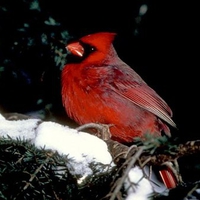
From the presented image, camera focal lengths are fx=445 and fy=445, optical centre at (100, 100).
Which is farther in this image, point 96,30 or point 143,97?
point 96,30

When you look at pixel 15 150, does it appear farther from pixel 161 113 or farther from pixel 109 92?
pixel 161 113

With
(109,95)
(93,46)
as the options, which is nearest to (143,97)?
(109,95)

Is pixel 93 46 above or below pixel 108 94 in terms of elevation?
above

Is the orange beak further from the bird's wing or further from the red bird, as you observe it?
the bird's wing

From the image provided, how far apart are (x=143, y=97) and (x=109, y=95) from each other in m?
0.39

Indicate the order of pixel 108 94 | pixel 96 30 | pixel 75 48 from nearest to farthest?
pixel 108 94 → pixel 75 48 → pixel 96 30

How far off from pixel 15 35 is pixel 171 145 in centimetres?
237

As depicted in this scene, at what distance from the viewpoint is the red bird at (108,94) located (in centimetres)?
348

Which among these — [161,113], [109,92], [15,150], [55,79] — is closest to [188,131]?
[161,113]

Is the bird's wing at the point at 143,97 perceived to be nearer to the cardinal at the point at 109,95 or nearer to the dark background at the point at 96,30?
the cardinal at the point at 109,95

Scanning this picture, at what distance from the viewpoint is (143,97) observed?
3822 millimetres

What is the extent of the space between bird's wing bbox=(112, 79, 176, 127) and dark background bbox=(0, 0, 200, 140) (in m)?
0.26

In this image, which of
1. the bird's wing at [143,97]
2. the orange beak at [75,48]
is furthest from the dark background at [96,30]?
the bird's wing at [143,97]

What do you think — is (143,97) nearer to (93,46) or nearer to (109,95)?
(109,95)
